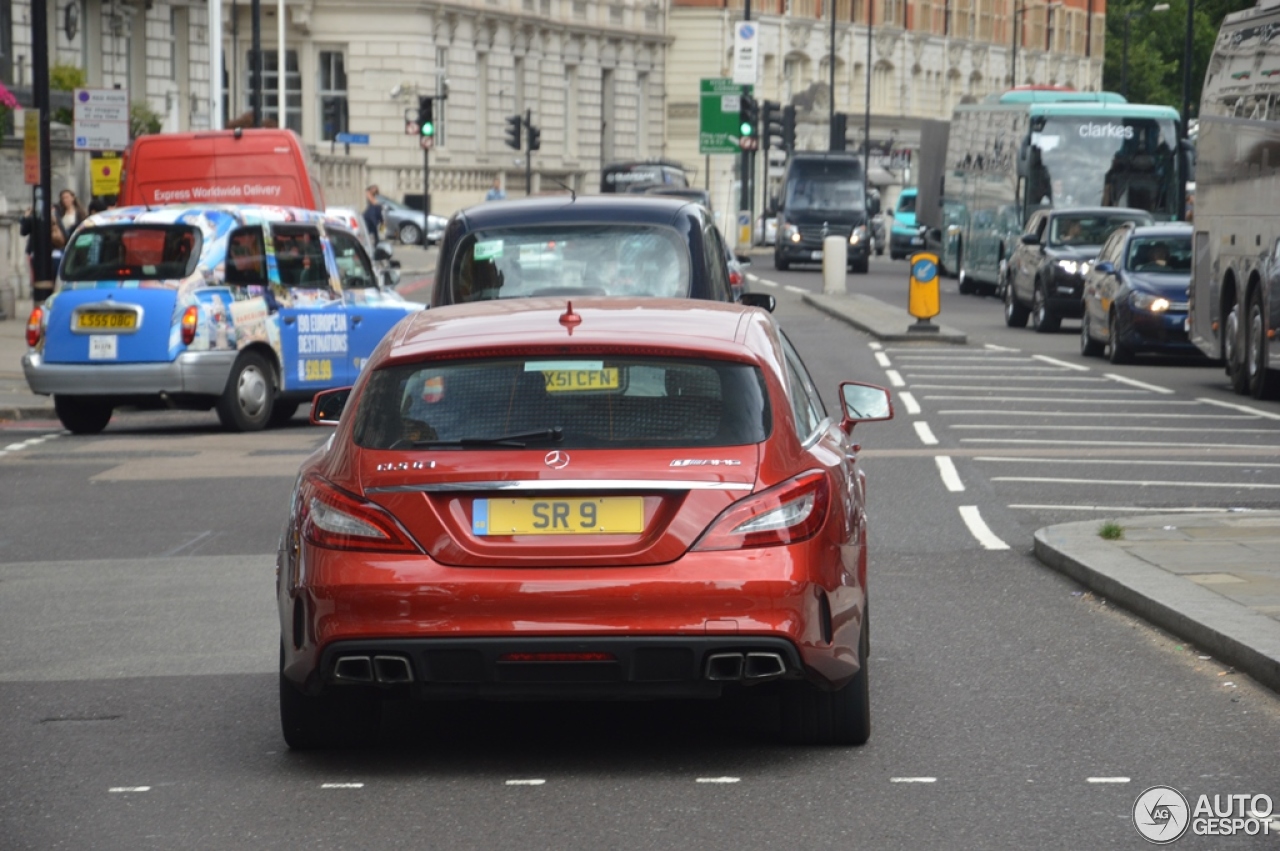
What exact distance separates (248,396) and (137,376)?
103cm

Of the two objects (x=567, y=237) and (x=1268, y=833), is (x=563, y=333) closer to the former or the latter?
(x=1268, y=833)

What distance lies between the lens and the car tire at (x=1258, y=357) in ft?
70.6

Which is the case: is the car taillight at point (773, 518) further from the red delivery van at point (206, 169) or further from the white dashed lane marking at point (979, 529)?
the red delivery van at point (206, 169)

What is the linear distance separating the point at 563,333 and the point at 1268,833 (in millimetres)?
2479

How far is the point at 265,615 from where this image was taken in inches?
399

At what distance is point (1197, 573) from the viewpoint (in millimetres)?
10406

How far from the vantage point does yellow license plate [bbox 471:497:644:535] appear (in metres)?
6.67

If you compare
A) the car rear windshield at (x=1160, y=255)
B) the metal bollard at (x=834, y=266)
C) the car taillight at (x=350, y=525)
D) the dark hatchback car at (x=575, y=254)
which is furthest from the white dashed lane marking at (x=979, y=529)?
the metal bollard at (x=834, y=266)

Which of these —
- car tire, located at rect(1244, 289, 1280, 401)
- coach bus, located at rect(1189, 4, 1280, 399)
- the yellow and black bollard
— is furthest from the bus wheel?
the yellow and black bollard

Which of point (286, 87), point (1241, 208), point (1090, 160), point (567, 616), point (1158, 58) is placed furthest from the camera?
point (1158, 58)

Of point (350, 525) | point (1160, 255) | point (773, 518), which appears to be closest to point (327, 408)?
point (350, 525)

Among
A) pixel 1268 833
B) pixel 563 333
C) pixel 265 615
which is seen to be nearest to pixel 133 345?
pixel 265 615

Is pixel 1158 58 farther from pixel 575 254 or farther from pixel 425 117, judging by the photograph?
pixel 575 254

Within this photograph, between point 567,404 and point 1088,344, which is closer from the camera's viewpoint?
point 567,404
